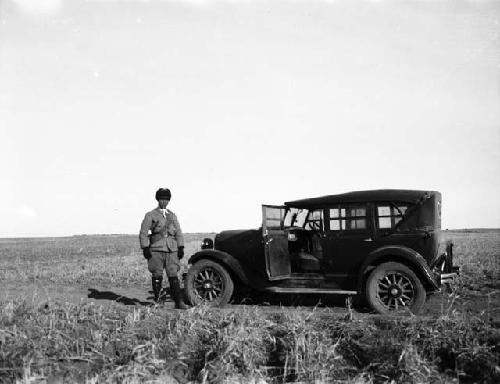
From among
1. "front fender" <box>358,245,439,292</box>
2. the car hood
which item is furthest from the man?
"front fender" <box>358,245,439,292</box>

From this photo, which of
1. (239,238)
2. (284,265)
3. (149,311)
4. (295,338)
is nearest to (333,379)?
(295,338)

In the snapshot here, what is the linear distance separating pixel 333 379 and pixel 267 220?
3.57 meters

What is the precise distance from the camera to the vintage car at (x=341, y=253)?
22.8 ft

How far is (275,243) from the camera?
→ 309 inches

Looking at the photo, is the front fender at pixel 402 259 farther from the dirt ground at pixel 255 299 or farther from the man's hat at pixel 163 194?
the man's hat at pixel 163 194

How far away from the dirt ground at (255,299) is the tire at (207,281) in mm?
363

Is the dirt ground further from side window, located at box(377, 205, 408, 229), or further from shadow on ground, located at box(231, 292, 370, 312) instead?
side window, located at box(377, 205, 408, 229)

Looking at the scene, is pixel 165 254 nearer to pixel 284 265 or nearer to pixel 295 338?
pixel 284 265

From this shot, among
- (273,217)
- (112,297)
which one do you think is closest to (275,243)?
(273,217)

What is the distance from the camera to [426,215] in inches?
286

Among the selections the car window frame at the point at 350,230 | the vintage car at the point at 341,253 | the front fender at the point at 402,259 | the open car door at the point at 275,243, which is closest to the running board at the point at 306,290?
the vintage car at the point at 341,253

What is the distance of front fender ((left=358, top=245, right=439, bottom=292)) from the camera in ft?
22.1

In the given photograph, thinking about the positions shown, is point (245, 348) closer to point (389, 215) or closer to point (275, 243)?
point (275, 243)

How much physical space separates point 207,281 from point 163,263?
33.0 inches
